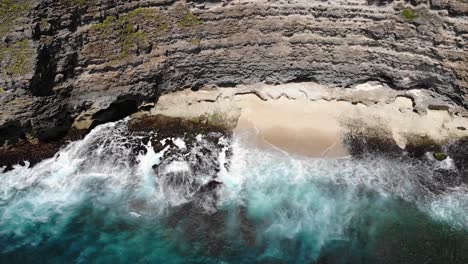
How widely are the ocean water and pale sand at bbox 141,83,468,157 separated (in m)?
1.05

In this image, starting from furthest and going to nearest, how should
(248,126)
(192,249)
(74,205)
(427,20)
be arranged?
(248,126) → (427,20) → (74,205) → (192,249)

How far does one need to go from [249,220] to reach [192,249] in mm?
3007

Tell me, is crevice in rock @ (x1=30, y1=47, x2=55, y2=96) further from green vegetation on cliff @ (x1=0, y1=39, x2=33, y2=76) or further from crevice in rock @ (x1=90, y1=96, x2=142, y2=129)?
crevice in rock @ (x1=90, y1=96, x2=142, y2=129)

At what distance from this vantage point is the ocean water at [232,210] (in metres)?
20.8

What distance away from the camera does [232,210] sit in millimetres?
22469

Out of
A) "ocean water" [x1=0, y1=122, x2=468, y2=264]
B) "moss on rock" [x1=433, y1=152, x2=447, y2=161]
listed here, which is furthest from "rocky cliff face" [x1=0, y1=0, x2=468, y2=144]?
"moss on rock" [x1=433, y1=152, x2=447, y2=161]

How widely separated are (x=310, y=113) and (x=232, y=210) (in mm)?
7585

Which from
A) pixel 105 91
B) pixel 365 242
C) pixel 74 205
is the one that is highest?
pixel 105 91

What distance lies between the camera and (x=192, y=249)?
20.9m

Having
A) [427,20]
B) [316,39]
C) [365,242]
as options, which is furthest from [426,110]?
[365,242]

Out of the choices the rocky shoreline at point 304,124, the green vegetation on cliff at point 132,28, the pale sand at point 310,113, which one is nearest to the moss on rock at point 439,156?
the rocky shoreline at point 304,124

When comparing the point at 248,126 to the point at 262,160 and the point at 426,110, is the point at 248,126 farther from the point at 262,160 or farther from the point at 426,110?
the point at 426,110

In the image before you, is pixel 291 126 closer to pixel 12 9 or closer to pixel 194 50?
pixel 194 50

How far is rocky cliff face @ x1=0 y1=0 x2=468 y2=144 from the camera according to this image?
76.7 ft
